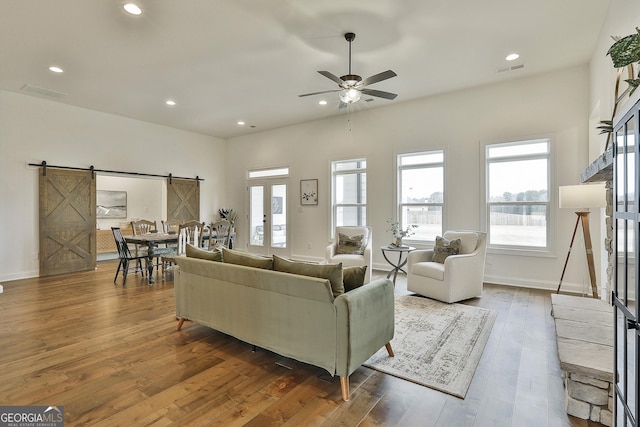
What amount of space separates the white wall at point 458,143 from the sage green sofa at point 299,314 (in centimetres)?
358

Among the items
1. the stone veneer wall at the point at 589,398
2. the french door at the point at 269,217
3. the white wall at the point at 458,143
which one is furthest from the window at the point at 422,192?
the stone veneer wall at the point at 589,398

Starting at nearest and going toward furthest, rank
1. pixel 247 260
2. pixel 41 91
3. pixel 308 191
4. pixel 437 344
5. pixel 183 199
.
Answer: pixel 247 260 < pixel 437 344 < pixel 41 91 < pixel 308 191 < pixel 183 199

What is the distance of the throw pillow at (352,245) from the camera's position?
16.9 feet

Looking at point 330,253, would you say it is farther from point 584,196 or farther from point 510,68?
point 510,68

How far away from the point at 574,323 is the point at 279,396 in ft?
7.61

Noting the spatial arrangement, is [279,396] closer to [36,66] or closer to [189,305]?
[189,305]

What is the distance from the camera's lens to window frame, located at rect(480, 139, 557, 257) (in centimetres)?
474

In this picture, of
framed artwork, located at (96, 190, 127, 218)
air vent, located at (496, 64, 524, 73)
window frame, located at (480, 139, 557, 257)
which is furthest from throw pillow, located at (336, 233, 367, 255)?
framed artwork, located at (96, 190, 127, 218)

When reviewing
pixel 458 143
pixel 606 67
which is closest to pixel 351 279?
pixel 606 67

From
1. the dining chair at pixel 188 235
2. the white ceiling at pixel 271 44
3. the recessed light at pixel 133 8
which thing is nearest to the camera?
the recessed light at pixel 133 8

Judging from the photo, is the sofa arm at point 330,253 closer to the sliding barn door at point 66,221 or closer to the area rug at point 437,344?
the area rug at point 437,344

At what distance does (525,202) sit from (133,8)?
5.73 metres

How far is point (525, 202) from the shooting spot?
495 cm

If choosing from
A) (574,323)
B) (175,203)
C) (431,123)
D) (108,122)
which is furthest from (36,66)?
(574,323)
